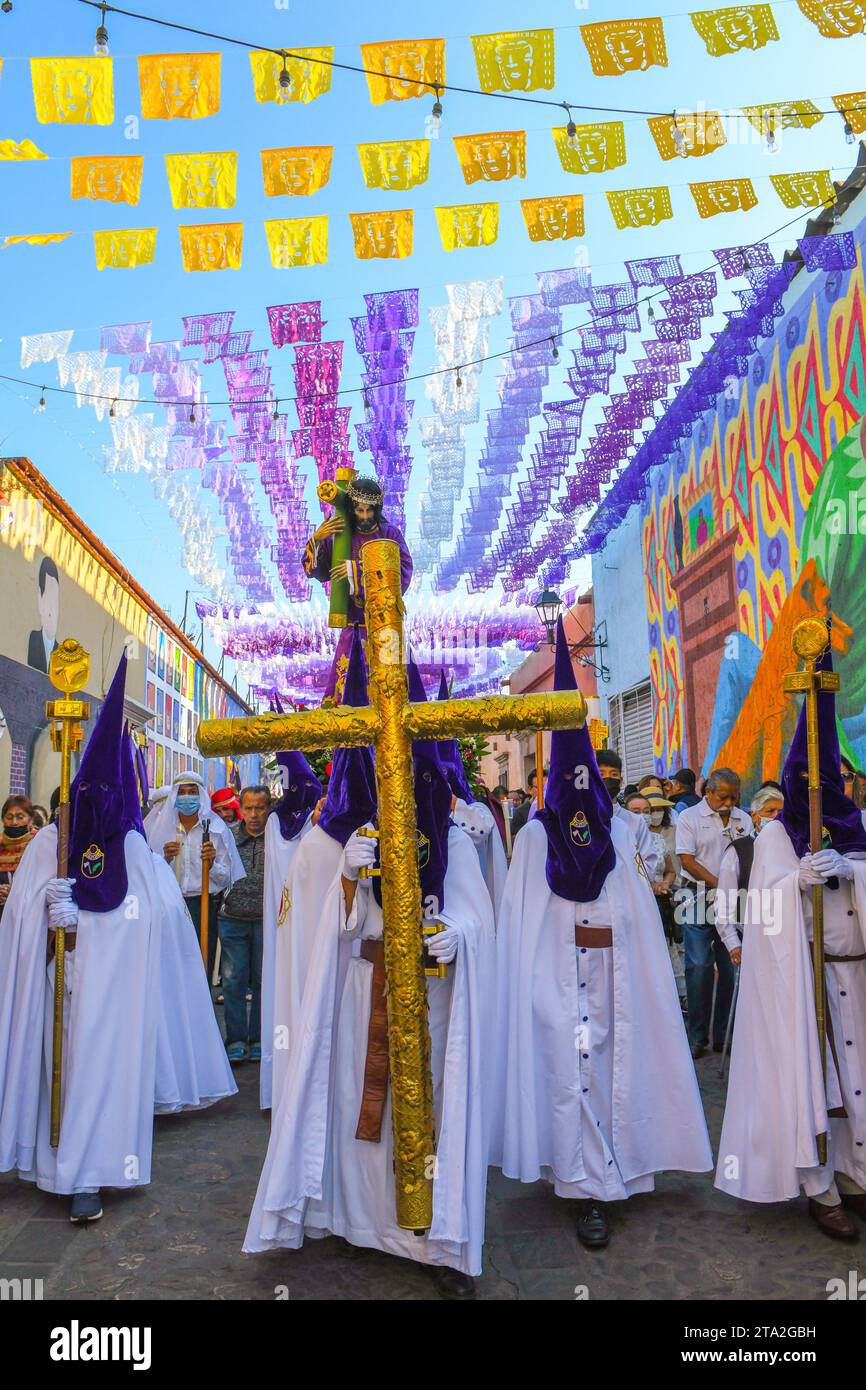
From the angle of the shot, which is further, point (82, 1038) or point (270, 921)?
point (270, 921)

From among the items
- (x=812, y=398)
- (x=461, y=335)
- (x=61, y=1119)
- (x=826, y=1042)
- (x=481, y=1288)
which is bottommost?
(x=481, y=1288)

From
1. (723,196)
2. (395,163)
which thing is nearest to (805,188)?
(723,196)

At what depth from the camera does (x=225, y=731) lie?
2.97 m

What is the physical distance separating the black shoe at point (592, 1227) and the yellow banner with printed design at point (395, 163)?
629 centimetres

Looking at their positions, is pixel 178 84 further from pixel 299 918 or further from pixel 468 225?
pixel 299 918

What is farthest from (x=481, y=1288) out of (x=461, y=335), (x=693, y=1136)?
(x=461, y=335)

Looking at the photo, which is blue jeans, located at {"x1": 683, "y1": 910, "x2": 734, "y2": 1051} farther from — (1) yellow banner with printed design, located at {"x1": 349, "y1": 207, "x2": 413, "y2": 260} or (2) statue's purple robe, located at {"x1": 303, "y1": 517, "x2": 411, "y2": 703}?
(1) yellow banner with printed design, located at {"x1": 349, "y1": 207, "x2": 413, "y2": 260}

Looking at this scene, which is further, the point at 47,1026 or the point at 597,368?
the point at 597,368

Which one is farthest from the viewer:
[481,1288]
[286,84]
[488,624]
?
[488,624]

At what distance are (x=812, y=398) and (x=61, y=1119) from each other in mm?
8445

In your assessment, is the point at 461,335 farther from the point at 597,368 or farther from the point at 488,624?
the point at 488,624

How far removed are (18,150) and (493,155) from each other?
3.10 meters

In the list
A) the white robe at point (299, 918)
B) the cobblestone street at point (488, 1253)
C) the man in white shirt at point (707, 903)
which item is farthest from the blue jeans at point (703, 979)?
the white robe at point (299, 918)

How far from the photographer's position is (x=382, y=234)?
709 cm
